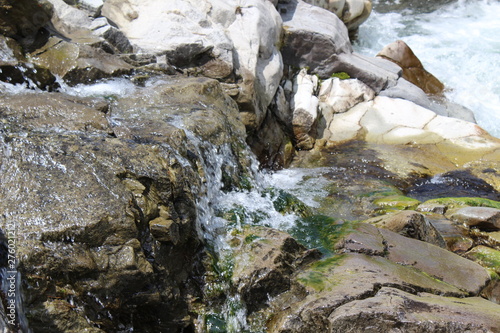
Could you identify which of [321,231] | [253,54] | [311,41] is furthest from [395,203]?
[311,41]

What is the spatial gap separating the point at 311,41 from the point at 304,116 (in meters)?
2.27

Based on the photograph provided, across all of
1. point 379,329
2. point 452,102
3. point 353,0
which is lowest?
point 452,102

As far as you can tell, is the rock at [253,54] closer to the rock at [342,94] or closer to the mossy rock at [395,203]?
the rock at [342,94]

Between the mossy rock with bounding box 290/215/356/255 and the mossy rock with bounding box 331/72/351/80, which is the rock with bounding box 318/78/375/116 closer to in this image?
the mossy rock with bounding box 331/72/351/80

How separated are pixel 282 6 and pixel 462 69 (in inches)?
262

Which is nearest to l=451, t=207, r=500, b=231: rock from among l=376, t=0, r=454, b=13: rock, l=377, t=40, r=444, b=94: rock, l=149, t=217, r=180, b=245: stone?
l=149, t=217, r=180, b=245: stone

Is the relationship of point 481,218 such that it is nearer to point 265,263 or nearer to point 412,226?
point 412,226

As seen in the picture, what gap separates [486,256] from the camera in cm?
652

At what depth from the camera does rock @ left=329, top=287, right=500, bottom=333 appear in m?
3.66

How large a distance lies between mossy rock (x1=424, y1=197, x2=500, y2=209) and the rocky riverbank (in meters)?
0.03

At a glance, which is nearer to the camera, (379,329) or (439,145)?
(379,329)

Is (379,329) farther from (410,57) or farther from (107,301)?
(410,57)

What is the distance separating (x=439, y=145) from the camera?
34.4 feet

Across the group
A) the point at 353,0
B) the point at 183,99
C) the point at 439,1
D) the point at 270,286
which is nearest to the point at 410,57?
the point at 353,0
